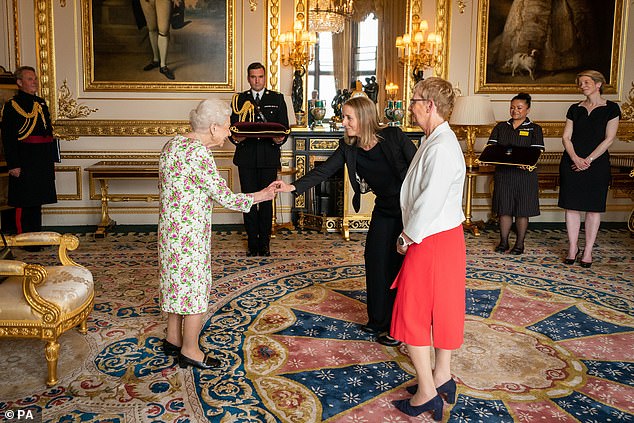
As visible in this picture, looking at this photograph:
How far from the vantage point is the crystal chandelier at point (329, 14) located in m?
8.01

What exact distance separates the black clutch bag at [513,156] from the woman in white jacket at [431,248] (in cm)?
380

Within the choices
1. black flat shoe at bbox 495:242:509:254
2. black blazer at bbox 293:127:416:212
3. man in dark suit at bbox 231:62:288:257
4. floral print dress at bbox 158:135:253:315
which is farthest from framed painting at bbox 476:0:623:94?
floral print dress at bbox 158:135:253:315

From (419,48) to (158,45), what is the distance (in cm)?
347

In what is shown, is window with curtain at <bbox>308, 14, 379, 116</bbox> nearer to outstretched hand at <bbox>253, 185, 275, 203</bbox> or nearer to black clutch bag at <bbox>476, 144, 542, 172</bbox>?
black clutch bag at <bbox>476, 144, 542, 172</bbox>

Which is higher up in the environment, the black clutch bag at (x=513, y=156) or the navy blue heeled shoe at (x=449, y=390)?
the black clutch bag at (x=513, y=156)

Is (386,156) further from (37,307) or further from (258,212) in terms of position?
(258,212)

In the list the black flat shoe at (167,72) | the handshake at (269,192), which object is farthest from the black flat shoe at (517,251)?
the black flat shoe at (167,72)

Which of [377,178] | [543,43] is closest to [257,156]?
[377,178]

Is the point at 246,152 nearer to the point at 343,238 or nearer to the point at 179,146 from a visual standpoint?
the point at 343,238

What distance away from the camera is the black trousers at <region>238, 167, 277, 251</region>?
630 cm

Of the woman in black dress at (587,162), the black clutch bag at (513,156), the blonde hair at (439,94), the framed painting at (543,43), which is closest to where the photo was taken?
the blonde hair at (439,94)

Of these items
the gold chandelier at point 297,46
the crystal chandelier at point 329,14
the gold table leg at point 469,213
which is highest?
the crystal chandelier at point 329,14

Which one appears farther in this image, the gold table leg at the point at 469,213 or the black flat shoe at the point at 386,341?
the gold table leg at the point at 469,213

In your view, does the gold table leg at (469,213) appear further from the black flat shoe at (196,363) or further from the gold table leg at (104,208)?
the black flat shoe at (196,363)
